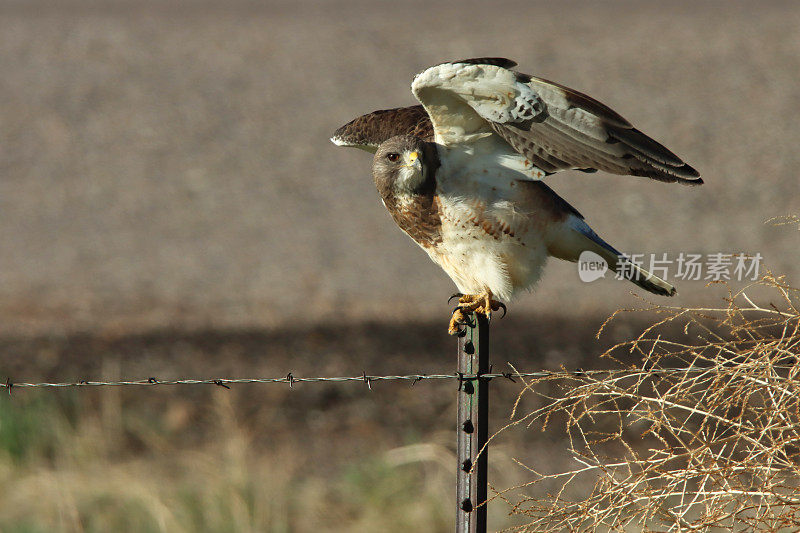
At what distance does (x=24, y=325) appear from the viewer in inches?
408

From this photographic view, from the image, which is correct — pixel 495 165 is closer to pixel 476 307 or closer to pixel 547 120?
pixel 547 120

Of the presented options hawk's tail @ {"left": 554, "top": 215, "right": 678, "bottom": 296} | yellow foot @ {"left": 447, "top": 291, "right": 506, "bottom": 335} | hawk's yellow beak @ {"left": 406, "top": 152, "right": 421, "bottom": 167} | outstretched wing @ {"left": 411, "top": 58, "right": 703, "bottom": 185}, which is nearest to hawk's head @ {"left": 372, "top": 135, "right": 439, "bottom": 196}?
hawk's yellow beak @ {"left": 406, "top": 152, "right": 421, "bottom": 167}

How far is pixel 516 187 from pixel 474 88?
50 centimetres

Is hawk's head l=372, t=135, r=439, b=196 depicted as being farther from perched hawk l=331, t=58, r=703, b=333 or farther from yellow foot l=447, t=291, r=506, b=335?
yellow foot l=447, t=291, r=506, b=335

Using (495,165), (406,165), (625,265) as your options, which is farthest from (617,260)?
(406,165)

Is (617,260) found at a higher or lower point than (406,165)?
lower

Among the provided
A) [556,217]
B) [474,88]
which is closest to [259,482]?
[556,217]

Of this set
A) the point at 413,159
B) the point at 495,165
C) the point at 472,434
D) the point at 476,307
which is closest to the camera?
the point at 472,434

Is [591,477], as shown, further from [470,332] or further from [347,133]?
[470,332]

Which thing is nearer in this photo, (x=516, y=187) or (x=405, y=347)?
(x=516, y=187)

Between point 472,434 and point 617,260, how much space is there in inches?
58.4

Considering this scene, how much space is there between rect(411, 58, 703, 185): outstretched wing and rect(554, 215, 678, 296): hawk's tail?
545mm

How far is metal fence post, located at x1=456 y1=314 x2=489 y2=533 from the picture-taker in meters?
2.81

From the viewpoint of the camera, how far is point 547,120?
3430mm
